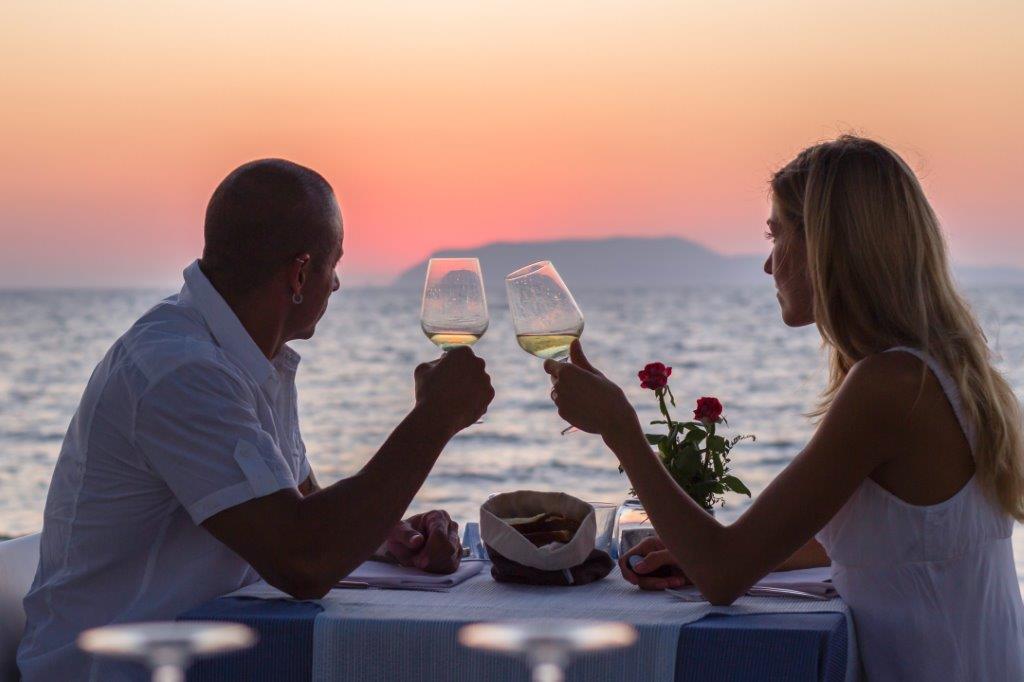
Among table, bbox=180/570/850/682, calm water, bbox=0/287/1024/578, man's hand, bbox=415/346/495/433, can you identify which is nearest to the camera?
table, bbox=180/570/850/682

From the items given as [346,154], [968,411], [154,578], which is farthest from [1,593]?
[346,154]

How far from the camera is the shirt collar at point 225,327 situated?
8.29 ft

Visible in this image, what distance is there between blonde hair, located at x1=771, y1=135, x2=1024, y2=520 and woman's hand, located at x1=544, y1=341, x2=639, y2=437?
1.36ft

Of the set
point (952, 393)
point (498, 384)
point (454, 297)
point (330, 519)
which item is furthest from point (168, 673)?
point (498, 384)

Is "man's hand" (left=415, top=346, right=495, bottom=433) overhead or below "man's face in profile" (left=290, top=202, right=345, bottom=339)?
below

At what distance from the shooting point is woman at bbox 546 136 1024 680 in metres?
2.24

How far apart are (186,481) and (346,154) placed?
19.6m

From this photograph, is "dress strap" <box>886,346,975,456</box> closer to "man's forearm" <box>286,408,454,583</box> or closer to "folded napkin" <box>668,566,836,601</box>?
"folded napkin" <box>668,566,836,601</box>

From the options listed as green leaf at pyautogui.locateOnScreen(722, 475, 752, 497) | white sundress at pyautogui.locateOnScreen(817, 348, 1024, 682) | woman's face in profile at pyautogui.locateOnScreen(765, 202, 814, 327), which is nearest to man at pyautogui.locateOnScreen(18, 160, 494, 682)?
green leaf at pyautogui.locateOnScreen(722, 475, 752, 497)

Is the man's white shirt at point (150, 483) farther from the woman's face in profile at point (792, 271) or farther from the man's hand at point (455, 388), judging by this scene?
A: the woman's face in profile at point (792, 271)

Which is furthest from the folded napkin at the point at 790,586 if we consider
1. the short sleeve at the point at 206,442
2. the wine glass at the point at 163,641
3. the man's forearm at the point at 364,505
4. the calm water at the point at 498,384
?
the calm water at the point at 498,384

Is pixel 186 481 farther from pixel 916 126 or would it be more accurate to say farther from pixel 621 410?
pixel 916 126

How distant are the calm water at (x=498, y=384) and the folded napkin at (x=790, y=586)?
6064 mm

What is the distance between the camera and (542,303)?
2434 mm
